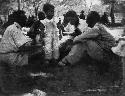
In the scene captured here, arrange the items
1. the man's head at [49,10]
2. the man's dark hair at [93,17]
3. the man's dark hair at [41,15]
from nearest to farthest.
A: the man's dark hair at [93,17], the man's head at [49,10], the man's dark hair at [41,15]

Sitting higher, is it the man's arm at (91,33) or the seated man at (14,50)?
the man's arm at (91,33)

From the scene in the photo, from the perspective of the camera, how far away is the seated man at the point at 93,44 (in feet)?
23.2

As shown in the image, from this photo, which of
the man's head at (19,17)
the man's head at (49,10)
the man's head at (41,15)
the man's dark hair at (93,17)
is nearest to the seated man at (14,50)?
the man's head at (19,17)

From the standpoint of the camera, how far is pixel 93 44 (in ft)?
23.3

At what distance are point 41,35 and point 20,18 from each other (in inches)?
27.4

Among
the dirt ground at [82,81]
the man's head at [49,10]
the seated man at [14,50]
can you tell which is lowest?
the dirt ground at [82,81]

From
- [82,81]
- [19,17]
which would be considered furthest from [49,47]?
[82,81]

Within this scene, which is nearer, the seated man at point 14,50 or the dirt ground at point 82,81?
the dirt ground at point 82,81

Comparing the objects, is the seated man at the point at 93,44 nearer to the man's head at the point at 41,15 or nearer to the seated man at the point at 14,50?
the seated man at the point at 14,50

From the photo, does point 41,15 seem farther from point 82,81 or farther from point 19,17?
point 82,81

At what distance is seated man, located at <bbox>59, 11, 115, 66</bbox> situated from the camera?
7.08m

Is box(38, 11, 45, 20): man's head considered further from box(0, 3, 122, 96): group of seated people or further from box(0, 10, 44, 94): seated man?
box(0, 10, 44, 94): seated man

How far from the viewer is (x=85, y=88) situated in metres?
5.56

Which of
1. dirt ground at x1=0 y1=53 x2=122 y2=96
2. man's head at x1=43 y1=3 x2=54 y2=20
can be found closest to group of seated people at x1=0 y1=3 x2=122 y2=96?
man's head at x1=43 y1=3 x2=54 y2=20
